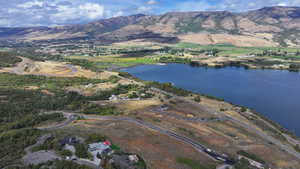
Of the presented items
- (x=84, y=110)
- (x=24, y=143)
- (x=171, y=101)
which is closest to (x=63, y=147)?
(x=24, y=143)

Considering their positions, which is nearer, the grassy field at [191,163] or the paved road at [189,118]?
the grassy field at [191,163]

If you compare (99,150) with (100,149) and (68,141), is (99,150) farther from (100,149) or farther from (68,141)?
(68,141)

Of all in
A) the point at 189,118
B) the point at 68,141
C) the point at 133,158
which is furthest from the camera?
the point at 189,118

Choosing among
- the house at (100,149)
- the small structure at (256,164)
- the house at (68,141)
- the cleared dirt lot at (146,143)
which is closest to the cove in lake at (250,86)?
the small structure at (256,164)

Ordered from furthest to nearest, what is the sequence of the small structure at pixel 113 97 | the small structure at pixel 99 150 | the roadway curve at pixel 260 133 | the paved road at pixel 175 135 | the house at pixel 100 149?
the small structure at pixel 113 97
the roadway curve at pixel 260 133
the paved road at pixel 175 135
the house at pixel 100 149
the small structure at pixel 99 150

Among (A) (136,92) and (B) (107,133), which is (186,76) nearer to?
(A) (136,92)

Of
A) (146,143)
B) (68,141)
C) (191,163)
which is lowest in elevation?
(191,163)

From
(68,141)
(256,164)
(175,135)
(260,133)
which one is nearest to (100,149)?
(68,141)

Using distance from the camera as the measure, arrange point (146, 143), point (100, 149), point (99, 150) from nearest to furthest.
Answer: point (99, 150)
point (100, 149)
point (146, 143)

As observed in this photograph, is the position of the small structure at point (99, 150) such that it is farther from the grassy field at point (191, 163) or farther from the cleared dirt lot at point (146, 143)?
the grassy field at point (191, 163)
